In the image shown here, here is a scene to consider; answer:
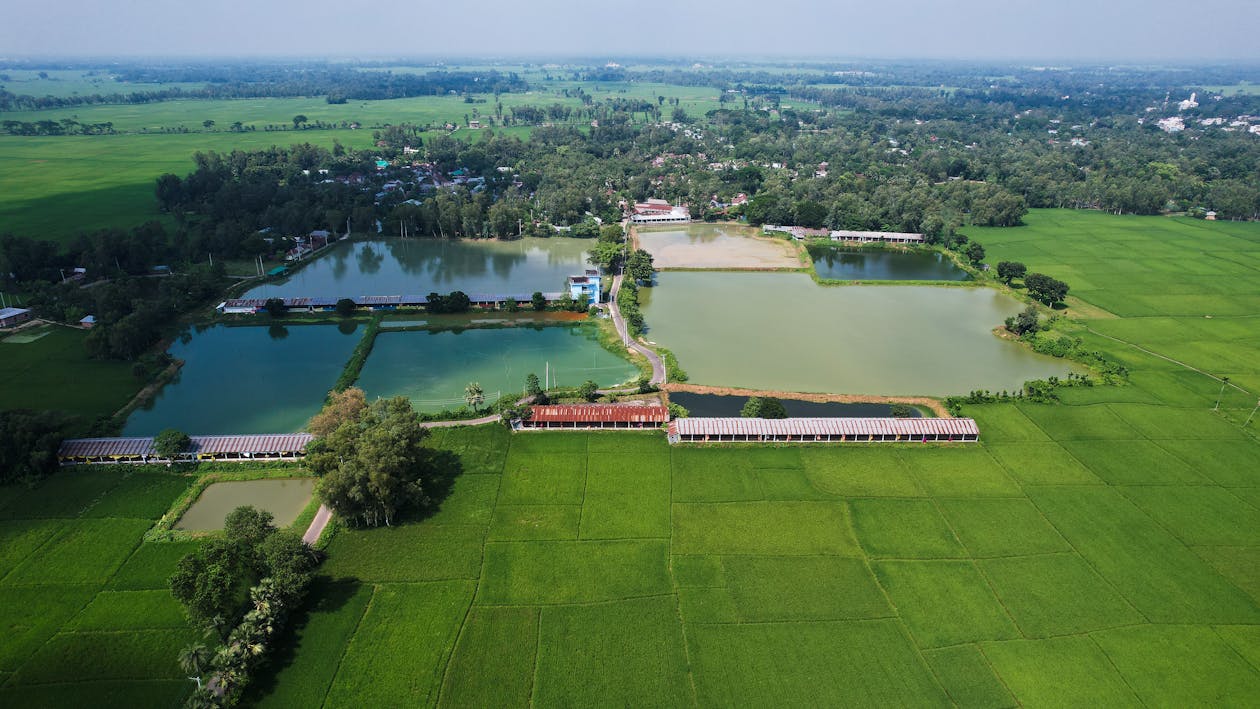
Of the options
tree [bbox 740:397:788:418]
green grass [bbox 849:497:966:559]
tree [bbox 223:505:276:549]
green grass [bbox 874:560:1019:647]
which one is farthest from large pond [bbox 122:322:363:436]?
green grass [bbox 874:560:1019:647]

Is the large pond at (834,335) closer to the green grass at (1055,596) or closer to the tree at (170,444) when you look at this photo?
the green grass at (1055,596)

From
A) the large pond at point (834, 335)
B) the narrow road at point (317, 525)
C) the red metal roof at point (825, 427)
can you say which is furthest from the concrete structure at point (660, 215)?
the narrow road at point (317, 525)

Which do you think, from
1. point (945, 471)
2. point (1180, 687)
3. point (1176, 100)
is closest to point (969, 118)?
point (1176, 100)

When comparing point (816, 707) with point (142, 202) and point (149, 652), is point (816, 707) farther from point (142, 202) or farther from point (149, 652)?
point (142, 202)

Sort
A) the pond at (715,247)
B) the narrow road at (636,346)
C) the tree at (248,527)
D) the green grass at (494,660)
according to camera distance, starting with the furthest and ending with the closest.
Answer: the pond at (715,247), the narrow road at (636,346), the tree at (248,527), the green grass at (494,660)

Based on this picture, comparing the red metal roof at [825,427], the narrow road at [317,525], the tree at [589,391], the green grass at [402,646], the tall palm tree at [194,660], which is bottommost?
the green grass at [402,646]

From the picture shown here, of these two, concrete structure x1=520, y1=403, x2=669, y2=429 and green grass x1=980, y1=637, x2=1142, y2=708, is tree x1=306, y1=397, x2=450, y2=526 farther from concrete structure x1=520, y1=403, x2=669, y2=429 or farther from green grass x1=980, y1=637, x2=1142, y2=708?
green grass x1=980, y1=637, x2=1142, y2=708

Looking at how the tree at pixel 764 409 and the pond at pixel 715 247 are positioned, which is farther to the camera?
the pond at pixel 715 247
